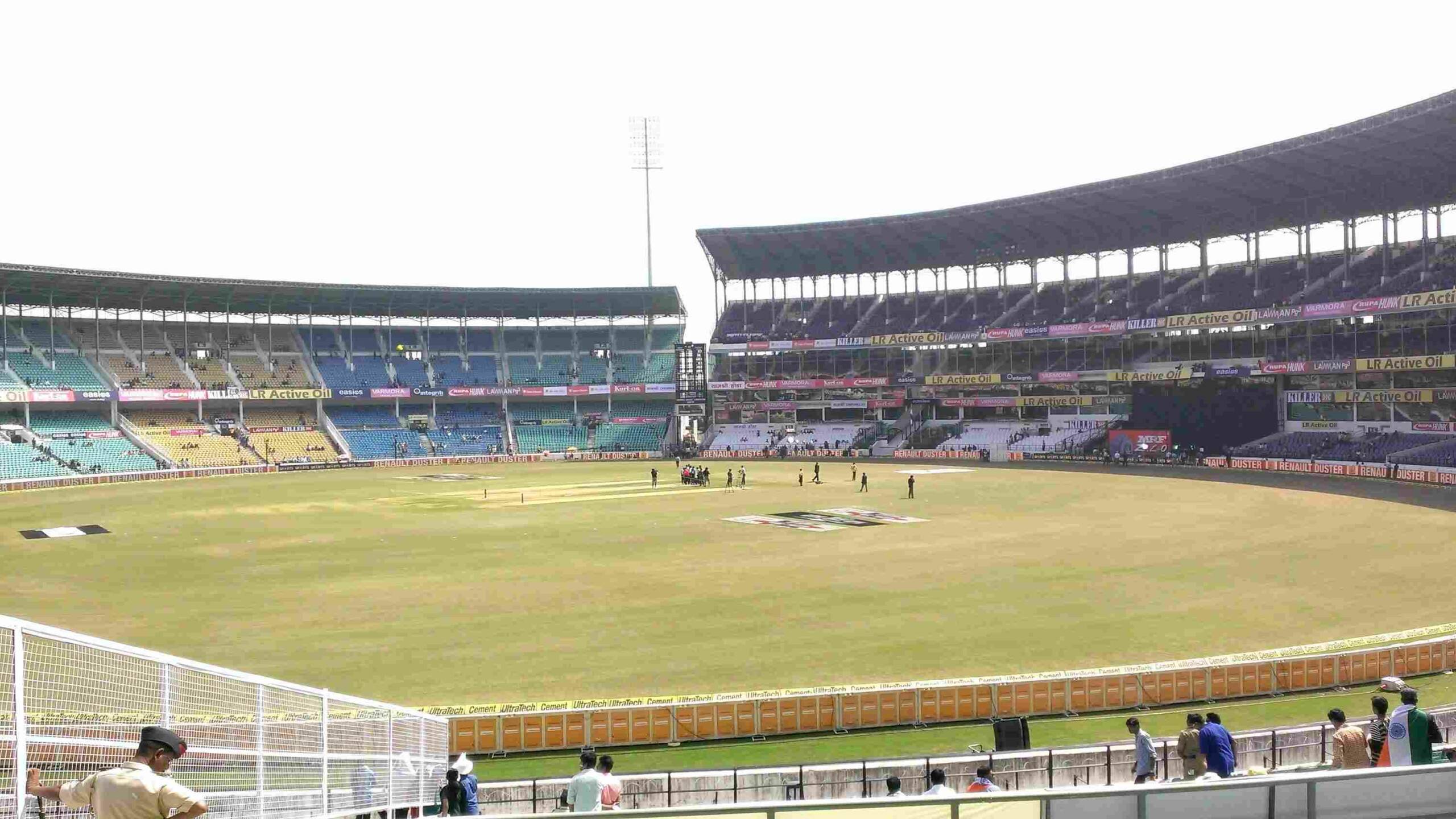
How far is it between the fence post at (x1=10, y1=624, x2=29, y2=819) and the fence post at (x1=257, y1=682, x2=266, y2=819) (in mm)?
2244

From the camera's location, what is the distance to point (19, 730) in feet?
17.6

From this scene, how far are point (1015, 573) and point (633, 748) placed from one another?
54.1 ft

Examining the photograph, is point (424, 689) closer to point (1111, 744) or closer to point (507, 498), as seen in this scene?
point (1111, 744)

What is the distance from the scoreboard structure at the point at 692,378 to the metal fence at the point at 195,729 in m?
93.6

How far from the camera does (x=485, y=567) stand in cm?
3253

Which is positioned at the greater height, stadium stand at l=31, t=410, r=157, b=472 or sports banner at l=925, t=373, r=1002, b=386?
sports banner at l=925, t=373, r=1002, b=386

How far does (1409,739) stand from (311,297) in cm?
9992

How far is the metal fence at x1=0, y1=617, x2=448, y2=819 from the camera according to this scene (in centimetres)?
586

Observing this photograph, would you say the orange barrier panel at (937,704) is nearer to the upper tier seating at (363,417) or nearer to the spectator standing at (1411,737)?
the spectator standing at (1411,737)

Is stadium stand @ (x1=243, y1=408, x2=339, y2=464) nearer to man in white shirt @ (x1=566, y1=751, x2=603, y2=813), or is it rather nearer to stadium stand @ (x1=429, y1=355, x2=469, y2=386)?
stadium stand @ (x1=429, y1=355, x2=469, y2=386)

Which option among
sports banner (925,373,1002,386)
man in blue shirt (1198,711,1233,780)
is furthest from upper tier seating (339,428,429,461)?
man in blue shirt (1198,711,1233,780)

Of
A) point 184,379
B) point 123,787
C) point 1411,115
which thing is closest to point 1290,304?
point 1411,115

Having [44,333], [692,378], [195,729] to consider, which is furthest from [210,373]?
[195,729]

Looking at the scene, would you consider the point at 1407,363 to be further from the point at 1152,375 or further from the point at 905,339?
the point at 905,339
